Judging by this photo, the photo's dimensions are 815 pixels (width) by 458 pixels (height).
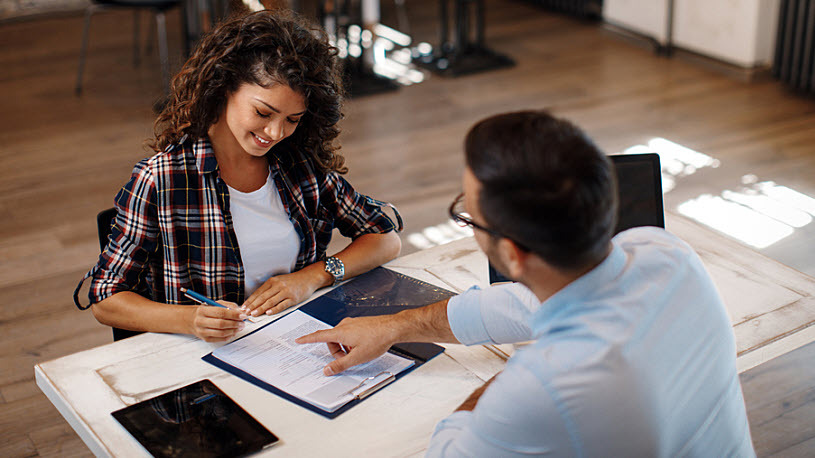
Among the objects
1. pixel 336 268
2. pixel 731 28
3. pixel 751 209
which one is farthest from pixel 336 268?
pixel 731 28

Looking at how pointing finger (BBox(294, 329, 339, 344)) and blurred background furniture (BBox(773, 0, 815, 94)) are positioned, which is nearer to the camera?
pointing finger (BBox(294, 329, 339, 344))

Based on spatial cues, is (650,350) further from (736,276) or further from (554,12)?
(554,12)

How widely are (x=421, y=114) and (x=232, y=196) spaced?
298 centimetres

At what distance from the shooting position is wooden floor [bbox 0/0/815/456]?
275 cm

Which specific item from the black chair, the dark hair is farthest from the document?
the dark hair

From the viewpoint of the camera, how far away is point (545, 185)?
949mm

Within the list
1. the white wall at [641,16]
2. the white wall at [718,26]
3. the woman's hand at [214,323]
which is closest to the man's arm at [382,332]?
the woman's hand at [214,323]

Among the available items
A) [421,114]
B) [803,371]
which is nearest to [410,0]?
[421,114]

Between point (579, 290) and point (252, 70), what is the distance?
91 centimetres

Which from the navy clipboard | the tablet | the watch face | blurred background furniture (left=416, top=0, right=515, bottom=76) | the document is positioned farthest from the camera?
blurred background furniture (left=416, top=0, right=515, bottom=76)

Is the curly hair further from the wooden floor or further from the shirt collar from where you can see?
the wooden floor

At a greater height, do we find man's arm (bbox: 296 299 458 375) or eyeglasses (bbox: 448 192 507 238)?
eyeglasses (bbox: 448 192 507 238)

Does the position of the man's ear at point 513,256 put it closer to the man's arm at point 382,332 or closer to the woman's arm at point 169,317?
the man's arm at point 382,332

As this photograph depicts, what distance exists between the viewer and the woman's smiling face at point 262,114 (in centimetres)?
167
